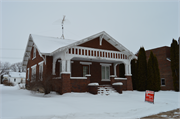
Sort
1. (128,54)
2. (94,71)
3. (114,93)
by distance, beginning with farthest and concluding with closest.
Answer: (94,71) < (128,54) < (114,93)

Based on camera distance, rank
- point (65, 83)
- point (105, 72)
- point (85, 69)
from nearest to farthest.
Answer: point (65, 83) → point (85, 69) → point (105, 72)

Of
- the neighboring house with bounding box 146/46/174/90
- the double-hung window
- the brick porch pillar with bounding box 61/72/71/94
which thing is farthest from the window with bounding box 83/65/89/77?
the neighboring house with bounding box 146/46/174/90

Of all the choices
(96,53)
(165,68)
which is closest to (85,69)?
(96,53)

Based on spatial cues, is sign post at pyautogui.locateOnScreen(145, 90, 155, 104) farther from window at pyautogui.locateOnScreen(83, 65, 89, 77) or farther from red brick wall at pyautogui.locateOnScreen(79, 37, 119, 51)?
window at pyautogui.locateOnScreen(83, 65, 89, 77)

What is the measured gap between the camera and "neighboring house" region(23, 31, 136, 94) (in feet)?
44.0

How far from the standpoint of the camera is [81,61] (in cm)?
1758

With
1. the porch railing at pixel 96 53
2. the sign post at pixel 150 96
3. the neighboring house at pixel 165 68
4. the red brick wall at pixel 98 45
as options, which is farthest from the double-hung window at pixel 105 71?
the neighboring house at pixel 165 68

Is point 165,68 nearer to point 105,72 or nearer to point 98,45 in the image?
point 105,72

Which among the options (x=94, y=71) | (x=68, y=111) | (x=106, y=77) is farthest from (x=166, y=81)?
(x=68, y=111)

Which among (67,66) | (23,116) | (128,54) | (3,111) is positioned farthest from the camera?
(128,54)

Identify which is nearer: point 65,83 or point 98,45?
point 65,83

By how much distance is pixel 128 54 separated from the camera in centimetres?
1714

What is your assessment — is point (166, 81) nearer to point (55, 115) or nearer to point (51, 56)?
point (51, 56)

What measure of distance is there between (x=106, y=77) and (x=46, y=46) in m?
7.98
